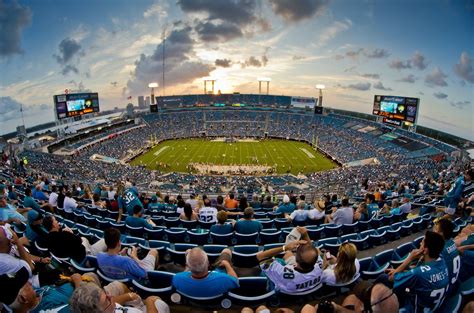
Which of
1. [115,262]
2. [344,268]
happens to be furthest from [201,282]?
[344,268]

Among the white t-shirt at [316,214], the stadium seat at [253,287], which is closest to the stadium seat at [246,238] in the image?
the white t-shirt at [316,214]

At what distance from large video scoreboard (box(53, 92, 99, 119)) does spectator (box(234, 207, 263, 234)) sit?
53992 mm

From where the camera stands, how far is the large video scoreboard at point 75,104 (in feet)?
161

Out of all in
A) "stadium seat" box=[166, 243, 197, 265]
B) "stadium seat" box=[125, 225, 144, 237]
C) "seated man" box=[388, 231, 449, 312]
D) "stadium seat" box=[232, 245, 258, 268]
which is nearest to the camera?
"seated man" box=[388, 231, 449, 312]

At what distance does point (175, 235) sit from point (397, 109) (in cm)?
5668

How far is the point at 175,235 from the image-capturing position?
721 cm

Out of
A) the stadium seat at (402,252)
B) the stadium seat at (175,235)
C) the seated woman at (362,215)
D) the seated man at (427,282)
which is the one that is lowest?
the stadium seat at (175,235)

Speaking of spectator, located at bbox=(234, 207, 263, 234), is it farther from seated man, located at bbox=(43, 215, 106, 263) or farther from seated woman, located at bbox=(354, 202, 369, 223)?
seated man, located at bbox=(43, 215, 106, 263)

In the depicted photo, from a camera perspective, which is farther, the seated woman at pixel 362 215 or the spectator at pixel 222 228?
the seated woman at pixel 362 215

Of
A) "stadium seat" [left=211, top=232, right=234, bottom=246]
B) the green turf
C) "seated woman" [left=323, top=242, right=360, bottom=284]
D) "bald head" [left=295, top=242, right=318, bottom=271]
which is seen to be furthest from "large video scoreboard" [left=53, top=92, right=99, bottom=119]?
"seated woman" [left=323, top=242, right=360, bottom=284]

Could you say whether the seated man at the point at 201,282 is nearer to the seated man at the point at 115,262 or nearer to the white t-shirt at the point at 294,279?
the white t-shirt at the point at 294,279

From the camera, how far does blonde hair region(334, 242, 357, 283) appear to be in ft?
11.5

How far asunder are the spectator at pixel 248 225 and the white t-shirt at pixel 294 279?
10.1 feet

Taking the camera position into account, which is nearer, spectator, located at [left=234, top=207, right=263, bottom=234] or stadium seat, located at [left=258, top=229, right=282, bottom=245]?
spectator, located at [left=234, top=207, right=263, bottom=234]
